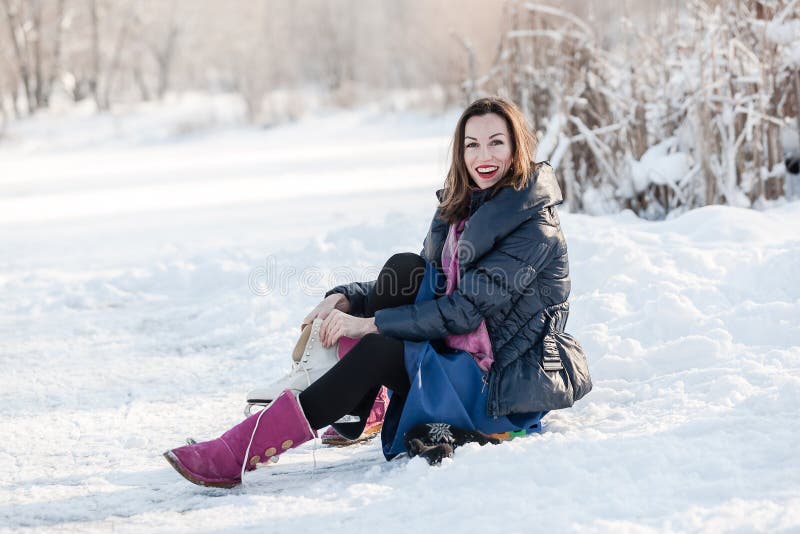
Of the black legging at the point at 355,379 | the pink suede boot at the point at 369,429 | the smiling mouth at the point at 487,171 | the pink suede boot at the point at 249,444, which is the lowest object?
the pink suede boot at the point at 369,429

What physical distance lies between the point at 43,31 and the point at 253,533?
93.7ft

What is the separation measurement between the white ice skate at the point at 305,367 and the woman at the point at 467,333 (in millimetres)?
41

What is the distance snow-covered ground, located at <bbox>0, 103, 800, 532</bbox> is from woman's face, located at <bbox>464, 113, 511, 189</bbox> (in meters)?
0.81

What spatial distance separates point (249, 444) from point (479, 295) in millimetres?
771

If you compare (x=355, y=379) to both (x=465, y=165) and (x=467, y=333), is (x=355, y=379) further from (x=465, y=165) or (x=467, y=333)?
(x=465, y=165)

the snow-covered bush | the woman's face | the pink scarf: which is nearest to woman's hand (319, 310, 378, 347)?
the pink scarf

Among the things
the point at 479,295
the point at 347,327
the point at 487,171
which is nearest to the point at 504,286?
the point at 479,295

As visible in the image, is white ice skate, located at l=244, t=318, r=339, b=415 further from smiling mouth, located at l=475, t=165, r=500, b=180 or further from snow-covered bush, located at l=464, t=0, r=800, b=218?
snow-covered bush, located at l=464, t=0, r=800, b=218

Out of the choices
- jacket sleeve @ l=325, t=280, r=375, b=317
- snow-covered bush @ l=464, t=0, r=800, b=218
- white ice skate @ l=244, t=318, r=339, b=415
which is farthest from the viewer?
snow-covered bush @ l=464, t=0, r=800, b=218

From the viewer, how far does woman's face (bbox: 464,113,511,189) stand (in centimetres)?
274

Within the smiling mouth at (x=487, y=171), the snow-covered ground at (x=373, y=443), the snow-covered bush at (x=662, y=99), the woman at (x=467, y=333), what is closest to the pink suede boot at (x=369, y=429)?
the snow-covered ground at (x=373, y=443)

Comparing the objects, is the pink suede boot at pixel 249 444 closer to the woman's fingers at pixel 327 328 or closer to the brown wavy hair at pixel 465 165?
the woman's fingers at pixel 327 328

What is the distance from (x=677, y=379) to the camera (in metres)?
3.08

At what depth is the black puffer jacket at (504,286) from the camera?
2600 millimetres
